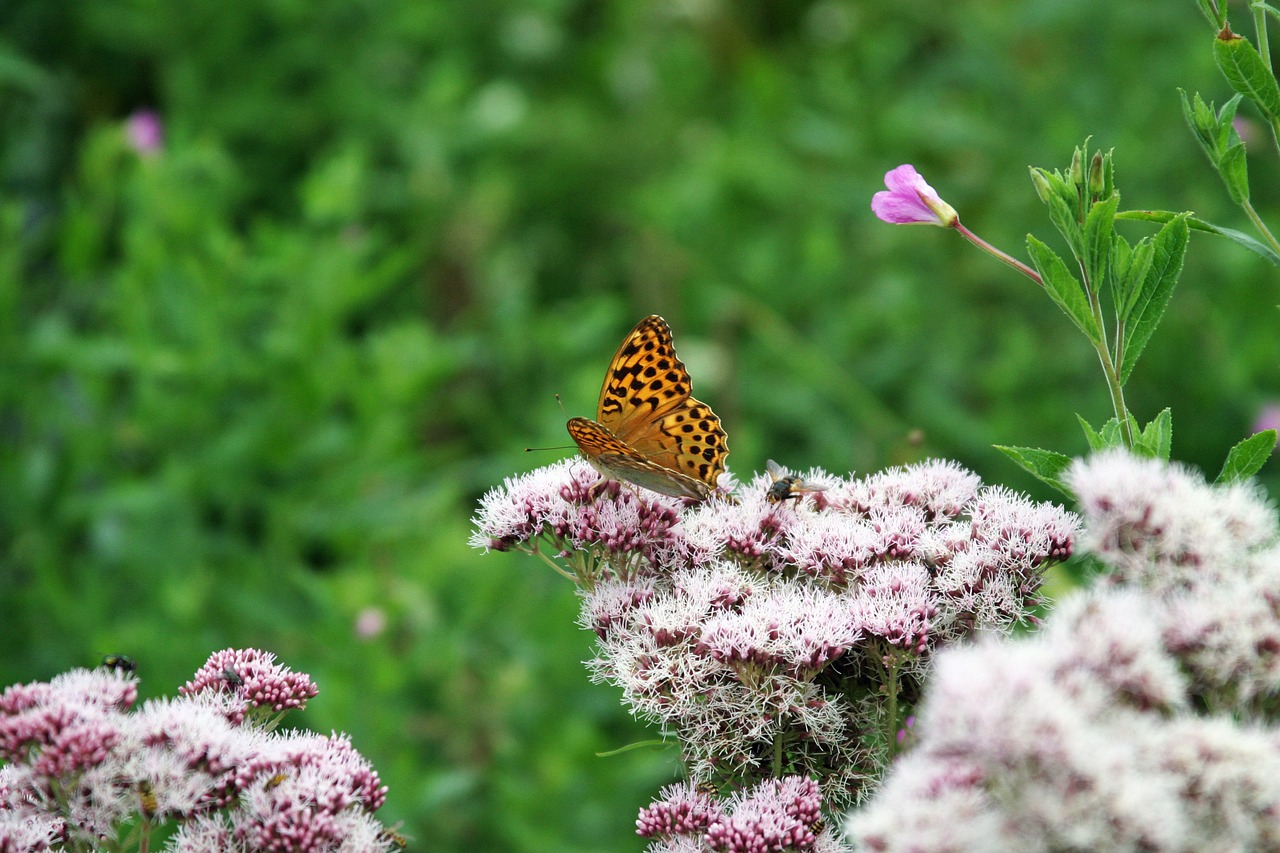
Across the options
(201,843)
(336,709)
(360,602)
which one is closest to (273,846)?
(201,843)

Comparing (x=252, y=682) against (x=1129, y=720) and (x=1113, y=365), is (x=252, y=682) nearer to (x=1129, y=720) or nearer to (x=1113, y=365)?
(x=1129, y=720)

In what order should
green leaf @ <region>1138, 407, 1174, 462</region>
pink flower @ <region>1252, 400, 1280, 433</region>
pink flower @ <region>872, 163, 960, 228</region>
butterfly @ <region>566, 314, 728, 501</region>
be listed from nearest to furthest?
green leaf @ <region>1138, 407, 1174, 462</region> → pink flower @ <region>872, 163, 960, 228</region> → butterfly @ <region>566, 314, 728, 501</region> → pink flower @ <region>1252, 400, 1280, 433</region>

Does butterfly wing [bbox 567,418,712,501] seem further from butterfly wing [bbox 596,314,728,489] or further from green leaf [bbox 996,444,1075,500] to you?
green leaf [bbox 996,444,1075,500]

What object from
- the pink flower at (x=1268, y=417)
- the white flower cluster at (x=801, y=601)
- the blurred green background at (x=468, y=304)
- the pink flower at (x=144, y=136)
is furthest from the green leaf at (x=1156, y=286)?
the pink flower at (x=144, y=136)

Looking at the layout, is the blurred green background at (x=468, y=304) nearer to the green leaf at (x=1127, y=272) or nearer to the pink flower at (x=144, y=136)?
the pink flower at (x=144, y=136)

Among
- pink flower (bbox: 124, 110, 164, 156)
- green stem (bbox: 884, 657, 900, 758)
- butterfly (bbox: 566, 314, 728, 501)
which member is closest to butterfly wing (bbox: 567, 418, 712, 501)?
butterfly (bbox: 566, 314, 728, 501)

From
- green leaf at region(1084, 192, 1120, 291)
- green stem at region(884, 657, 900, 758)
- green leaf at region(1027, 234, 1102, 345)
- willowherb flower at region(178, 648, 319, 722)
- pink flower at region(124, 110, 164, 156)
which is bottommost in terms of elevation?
green stem at region(884, 657, 900, 758)
